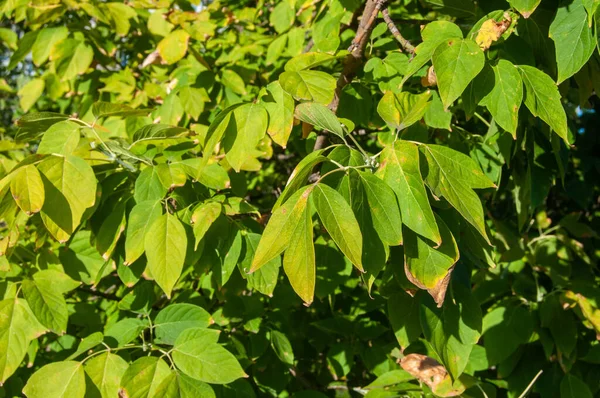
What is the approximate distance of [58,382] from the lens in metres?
1.28

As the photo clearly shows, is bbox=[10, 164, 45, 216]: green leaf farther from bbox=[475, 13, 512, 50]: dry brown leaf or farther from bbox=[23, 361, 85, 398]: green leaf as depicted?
bbox=[475, 13, 512, 50]: dry brown leaf

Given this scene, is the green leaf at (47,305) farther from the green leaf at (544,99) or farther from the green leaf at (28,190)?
the green leaf at (544,99)

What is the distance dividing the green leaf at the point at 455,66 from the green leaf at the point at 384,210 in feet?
0.80

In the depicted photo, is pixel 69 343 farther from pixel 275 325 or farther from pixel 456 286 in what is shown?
pixel 456 286

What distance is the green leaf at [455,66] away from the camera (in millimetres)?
1181

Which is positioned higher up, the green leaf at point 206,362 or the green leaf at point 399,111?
the green leaf at point 399,111

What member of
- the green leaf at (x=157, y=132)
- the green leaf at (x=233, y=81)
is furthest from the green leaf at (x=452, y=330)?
the green leaf at (x=233, y=81)

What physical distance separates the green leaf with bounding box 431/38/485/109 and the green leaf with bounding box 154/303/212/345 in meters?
0.82

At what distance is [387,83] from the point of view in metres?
1.69

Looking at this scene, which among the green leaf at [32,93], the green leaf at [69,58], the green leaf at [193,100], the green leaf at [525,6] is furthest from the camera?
the green leaf at [32,93]

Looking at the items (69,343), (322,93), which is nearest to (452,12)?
(322,93)

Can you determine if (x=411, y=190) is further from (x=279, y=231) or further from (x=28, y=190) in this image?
(x=28, y=190)

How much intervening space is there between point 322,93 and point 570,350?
1146 millimetres

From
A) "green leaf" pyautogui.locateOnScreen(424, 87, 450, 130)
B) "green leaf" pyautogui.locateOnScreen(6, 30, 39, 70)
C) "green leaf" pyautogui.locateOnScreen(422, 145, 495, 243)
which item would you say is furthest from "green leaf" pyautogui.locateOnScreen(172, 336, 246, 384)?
"green leaf" pyautogui.locateOnScreen(6, 30, 39, 70)
